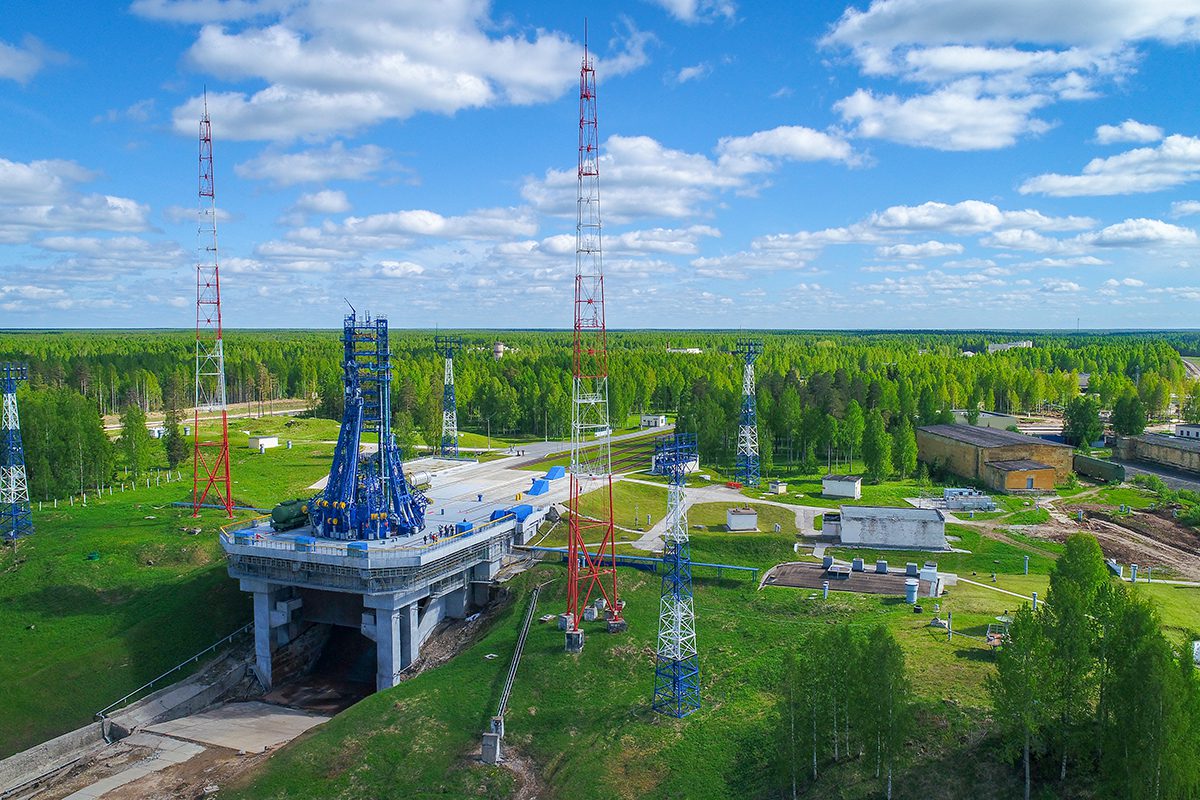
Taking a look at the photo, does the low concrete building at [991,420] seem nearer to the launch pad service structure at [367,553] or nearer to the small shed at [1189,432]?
the small shed at [1189,432]

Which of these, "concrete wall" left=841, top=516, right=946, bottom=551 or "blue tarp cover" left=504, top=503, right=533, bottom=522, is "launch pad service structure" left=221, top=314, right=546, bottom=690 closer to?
"blue tarp cover" left=504, top=503, right=533, bottom=522

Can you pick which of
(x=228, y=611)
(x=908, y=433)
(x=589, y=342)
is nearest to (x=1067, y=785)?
(x=589, y=342)

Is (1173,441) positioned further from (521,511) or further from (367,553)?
(367,553)

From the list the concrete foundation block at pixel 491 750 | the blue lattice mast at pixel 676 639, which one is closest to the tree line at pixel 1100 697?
the blue lattice mast at pixel 676 639

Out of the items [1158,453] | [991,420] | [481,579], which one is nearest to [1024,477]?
[1158,453]

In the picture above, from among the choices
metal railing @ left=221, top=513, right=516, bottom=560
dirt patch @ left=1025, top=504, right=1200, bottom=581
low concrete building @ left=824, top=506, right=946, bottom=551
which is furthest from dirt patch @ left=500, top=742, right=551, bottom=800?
dirt patch @ left=1025, top=504, right=1200, bottom=581
